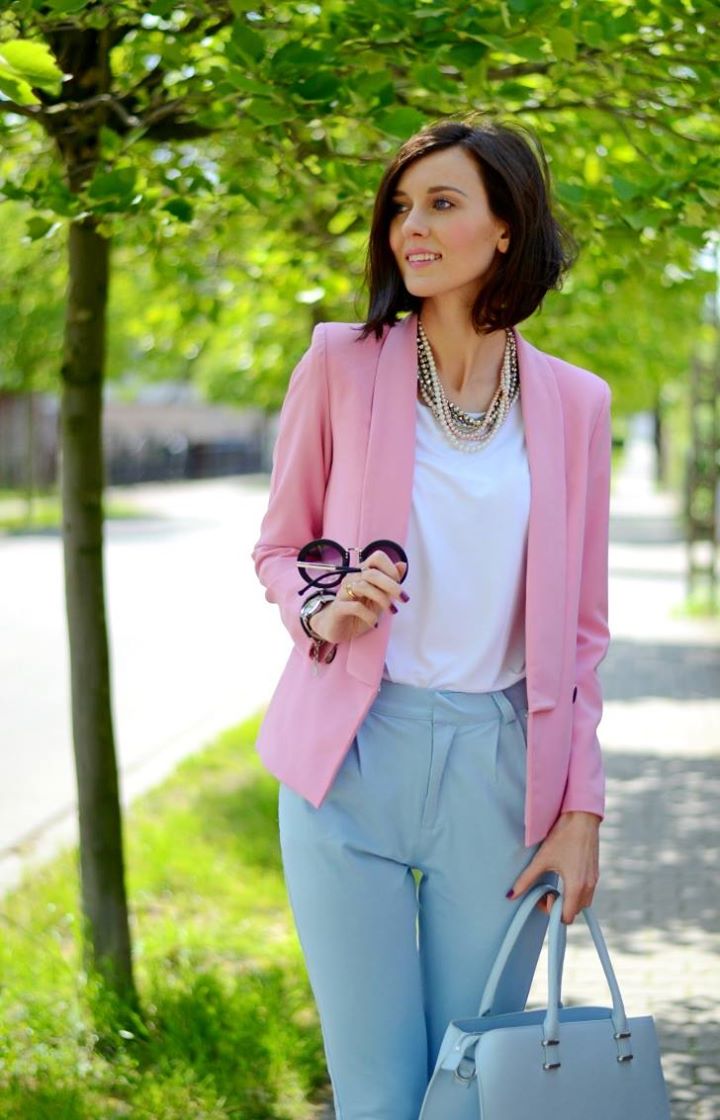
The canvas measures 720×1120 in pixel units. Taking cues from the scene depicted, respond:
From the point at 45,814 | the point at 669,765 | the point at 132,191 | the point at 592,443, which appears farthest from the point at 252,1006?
the point at 669,765

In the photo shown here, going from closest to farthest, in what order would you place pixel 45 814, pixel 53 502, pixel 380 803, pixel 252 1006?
pixel 380 803 → pixel 252 1006 → pixel 45 814 → pixel 53 502

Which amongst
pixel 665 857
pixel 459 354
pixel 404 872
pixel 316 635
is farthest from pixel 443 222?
pixel 665 857

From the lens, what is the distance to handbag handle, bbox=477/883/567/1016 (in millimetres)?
2623

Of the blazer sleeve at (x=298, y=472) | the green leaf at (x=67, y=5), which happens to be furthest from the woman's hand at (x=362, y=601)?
the green leaf at (x=67, y=5)

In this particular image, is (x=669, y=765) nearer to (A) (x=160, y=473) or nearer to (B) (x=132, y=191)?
(B) (x=132, y=191)

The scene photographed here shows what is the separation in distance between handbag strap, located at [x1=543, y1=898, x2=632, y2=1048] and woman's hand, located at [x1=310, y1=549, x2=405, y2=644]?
1.71ft

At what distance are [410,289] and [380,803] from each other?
78 centimetres

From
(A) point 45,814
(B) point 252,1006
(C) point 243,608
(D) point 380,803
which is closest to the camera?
(D) point 380,803

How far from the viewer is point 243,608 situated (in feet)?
57.4

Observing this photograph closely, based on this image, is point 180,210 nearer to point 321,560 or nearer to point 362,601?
point 321,560

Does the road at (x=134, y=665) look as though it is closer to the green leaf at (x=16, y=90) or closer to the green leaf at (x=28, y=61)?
the green leaf at (x=16, y=90)

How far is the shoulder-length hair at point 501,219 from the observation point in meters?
2.69

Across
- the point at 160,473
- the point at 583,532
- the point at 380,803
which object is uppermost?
the point at 583,532

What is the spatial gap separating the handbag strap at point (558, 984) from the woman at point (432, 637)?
55 mm
